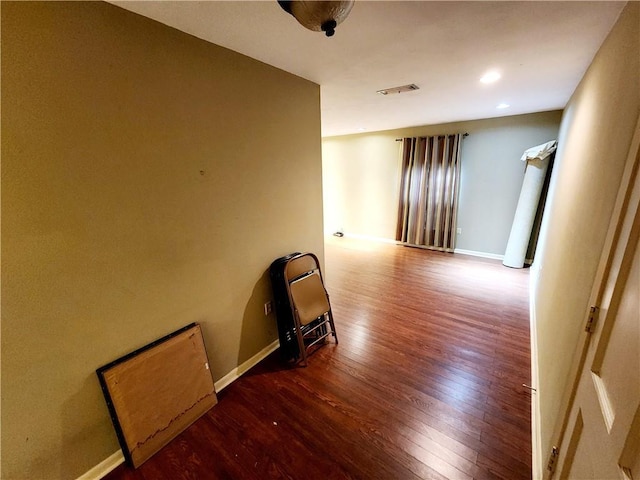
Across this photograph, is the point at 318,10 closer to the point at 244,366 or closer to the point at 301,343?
the point at 301,343

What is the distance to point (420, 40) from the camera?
162cm

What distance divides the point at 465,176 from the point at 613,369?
15.0 feet

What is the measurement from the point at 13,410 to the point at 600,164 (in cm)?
286

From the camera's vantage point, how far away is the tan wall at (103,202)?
1079 mm

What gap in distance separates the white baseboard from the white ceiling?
224 centimetres

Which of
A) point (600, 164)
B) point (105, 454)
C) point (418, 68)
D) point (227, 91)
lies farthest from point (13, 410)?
point (418, 68)

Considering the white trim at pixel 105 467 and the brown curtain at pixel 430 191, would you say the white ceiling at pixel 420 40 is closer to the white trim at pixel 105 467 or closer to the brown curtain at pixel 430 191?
the brown curtain at pixel 430 191

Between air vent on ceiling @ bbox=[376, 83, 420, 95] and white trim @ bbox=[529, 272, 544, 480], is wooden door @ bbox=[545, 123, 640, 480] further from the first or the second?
air vent on ceiling @ bbox=[376, 83, 420, 95]

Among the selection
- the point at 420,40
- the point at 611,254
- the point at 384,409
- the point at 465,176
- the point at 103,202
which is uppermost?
the point at 420,40

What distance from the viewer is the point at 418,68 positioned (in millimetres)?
2059

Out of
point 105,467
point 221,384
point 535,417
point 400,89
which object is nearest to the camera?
point 105,467

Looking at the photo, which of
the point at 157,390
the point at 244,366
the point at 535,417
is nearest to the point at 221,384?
the point at 244,366

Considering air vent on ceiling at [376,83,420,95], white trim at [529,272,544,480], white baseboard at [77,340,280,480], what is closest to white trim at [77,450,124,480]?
white baseboard at [77,340,280,480]

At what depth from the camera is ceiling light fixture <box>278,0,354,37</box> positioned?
907 millimetres
